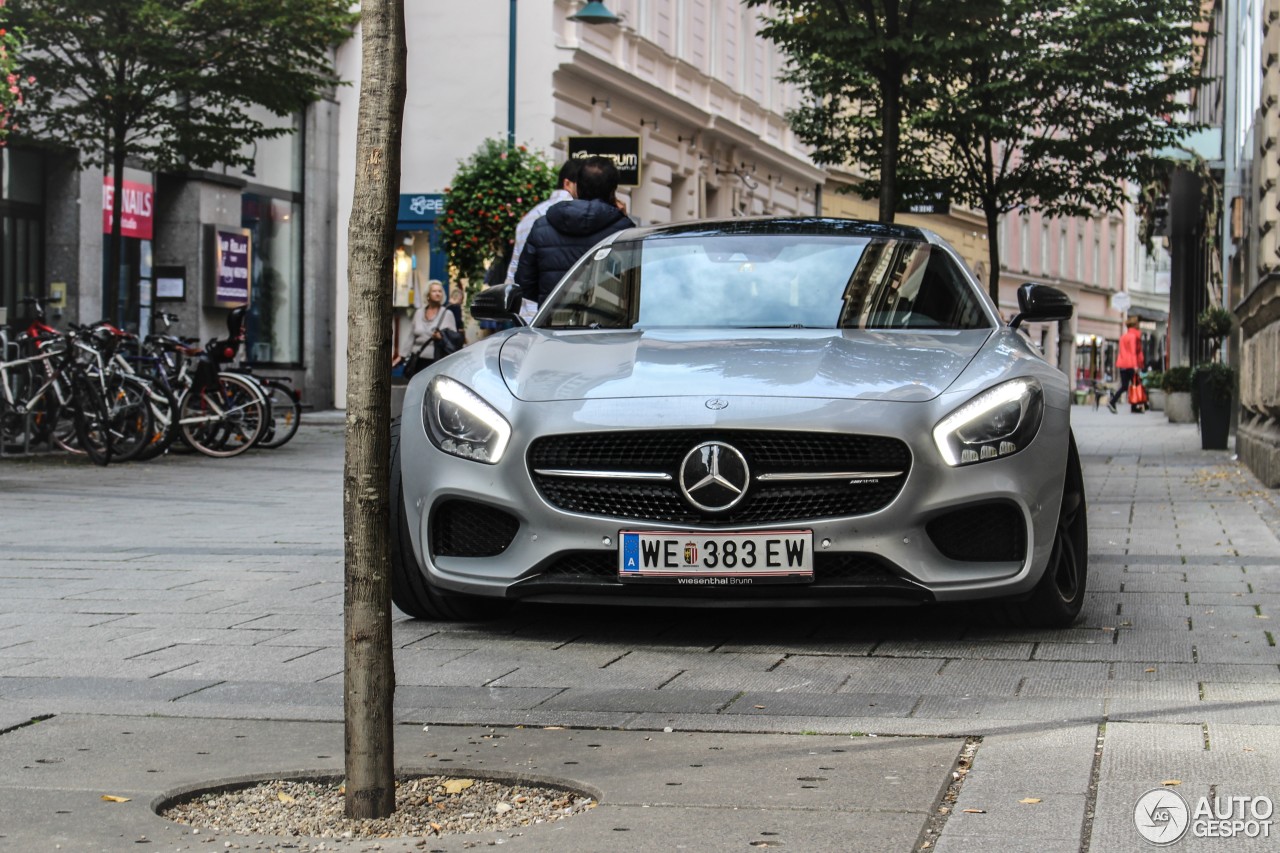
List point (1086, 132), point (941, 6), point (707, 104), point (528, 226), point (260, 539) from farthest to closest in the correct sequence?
point (707, 104), point (1086, 132), point (941, 6), point (528, 226), point (260, 539)

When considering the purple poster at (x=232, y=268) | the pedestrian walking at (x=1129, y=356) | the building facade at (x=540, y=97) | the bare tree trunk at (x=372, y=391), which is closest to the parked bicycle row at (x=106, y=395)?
the purple poster at (x=232, y=268)

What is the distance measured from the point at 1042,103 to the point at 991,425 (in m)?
14.2

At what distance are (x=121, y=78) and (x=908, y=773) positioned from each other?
567 inches

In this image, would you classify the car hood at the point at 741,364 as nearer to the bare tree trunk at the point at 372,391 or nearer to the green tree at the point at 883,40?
the bare tree trunk at the point at 372,391

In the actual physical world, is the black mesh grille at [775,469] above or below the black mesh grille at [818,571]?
above

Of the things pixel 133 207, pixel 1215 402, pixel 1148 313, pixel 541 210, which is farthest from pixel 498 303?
pixel 1148 313

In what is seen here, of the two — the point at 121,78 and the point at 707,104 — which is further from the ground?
the point at 707,104

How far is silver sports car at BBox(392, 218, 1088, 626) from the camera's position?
18.5 feet

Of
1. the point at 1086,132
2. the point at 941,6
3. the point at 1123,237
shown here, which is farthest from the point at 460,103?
the point at 1123,237

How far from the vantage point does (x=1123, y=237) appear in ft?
254

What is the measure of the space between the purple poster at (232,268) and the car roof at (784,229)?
56.9 ft

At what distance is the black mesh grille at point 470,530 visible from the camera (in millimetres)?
5922

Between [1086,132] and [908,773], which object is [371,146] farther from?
[1086,132]

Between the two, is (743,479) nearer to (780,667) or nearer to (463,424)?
(780,667)
